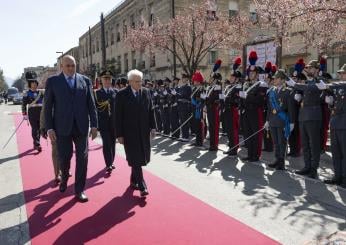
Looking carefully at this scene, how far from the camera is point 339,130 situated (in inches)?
274

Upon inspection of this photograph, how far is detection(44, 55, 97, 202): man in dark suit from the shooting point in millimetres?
6285

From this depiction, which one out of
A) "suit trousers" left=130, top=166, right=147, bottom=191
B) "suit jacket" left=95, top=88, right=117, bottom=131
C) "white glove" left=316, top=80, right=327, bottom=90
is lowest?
"suit trousers" left=130, top=166, right=147, bottom=191

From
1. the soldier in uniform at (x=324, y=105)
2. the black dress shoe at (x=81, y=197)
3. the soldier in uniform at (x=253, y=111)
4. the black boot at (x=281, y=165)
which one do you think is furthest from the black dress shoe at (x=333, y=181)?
the black dress shoe at (x=81, y=197)

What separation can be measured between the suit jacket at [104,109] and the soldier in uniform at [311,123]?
3.40 metres

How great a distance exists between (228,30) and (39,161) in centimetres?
1660

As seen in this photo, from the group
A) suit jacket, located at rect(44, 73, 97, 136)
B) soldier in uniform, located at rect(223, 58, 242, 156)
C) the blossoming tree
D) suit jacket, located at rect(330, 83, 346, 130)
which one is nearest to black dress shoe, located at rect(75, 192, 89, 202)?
suit jacket, located at rect(44, 73, 97, 136)

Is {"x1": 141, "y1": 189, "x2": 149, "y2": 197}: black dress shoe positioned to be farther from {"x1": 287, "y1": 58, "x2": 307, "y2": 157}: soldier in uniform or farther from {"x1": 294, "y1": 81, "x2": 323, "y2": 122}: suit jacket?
{"x1": 287, "y1": 58, "x2": 307, "y2": 157}: soldier in uniform

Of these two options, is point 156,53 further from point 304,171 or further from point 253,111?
point 304,171

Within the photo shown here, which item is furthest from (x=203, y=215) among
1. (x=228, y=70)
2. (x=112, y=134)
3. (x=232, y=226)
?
(x=228, y=70)

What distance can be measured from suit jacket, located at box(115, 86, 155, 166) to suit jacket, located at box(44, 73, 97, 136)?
20.7 inches

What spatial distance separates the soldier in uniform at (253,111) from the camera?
30.4ft

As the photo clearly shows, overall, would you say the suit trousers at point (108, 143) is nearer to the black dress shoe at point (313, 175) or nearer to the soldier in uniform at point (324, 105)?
the black dress shoe at point (313, 175)

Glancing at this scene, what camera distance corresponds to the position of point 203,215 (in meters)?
5.67

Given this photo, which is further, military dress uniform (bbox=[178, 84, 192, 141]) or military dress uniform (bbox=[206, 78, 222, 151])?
military dress uniform (bbox=[178, 84, 192, 141])
